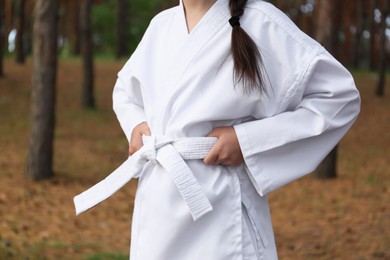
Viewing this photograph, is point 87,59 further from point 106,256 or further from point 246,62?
point 246,62

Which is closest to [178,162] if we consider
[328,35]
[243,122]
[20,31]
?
[243,122]

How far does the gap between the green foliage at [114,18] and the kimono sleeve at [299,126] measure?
25.3m

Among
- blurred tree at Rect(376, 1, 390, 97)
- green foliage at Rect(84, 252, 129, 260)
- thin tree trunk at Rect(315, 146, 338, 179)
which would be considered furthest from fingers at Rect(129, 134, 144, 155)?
blurred tree at Rect(376, 1, 390, 97)

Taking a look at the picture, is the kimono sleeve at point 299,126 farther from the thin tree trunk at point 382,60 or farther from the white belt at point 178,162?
the thin tree trunk at point 382,60

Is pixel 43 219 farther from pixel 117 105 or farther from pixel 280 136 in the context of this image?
pixel 280 136

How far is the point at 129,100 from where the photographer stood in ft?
9.00

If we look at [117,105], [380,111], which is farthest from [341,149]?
[117,105]

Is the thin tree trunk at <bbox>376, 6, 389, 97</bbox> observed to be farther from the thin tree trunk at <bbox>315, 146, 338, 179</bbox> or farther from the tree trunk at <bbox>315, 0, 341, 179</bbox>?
the thin tree trunk at <bbox>315, 146, 338, 179</bbox>

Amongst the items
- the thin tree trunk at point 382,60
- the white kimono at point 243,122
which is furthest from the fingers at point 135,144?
the thin tree trunk at point 382,60

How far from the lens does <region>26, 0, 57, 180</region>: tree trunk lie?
8242 mm

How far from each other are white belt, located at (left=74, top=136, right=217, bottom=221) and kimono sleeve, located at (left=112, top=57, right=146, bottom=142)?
0.21 m

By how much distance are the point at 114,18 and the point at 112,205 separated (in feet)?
70.2

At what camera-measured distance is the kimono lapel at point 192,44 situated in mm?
2361

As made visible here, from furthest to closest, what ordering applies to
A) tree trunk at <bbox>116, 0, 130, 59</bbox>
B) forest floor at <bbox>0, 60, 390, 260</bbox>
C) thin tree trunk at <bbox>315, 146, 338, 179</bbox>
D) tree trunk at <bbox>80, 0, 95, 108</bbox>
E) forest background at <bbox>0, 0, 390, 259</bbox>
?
1. tree trunk at <bbox>116, 0, 130, 59</bbox>
2. tree trunk at <bbox>80, 0, 95, 108</bbox>
3. thin tree trunk at <bbox>315, 146, 338, 179</bbox>
4. forest background at <bbox>0, 0, 390, 259</bbox>
5. forest floor at <bbox>0, 60, 390, 260</bbox>
